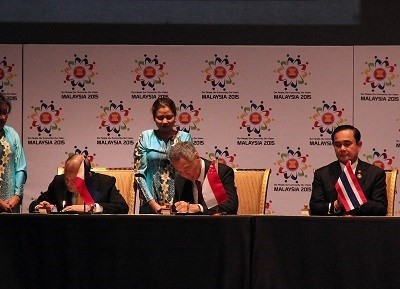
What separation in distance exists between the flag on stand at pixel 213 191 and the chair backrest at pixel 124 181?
1.03 m

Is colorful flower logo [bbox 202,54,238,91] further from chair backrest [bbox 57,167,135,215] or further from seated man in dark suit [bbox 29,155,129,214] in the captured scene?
seated man in dark suit [bbox 29,155,129,214]

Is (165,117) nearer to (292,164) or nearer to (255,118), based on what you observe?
(255,118)

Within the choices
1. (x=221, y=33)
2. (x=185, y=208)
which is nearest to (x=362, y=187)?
(x=185, y=208)

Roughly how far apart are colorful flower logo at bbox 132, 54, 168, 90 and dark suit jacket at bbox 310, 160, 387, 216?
224 centimetres

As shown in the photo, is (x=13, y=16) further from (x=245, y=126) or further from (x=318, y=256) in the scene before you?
(x=318, y=256)

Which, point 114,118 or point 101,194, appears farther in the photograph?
point 114,118

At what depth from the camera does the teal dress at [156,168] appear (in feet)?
20.0

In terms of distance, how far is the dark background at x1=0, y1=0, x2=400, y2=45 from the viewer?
308 inches

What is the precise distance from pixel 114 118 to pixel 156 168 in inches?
69.1

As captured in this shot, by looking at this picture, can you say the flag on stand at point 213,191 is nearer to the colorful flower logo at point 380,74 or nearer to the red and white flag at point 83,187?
the red and white flag at point 83,187

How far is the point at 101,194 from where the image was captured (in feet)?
19.2

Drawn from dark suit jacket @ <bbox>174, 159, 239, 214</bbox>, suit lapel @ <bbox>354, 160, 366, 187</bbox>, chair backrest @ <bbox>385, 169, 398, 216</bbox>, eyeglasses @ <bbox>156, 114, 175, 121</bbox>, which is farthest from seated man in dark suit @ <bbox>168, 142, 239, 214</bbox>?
chair backrest @ <bbox>385, 169, 398, 216</bbox>

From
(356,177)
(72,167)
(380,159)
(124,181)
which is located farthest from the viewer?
(380,159)

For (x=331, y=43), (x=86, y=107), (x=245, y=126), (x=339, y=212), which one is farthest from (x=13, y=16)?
(x=339, y=212)
